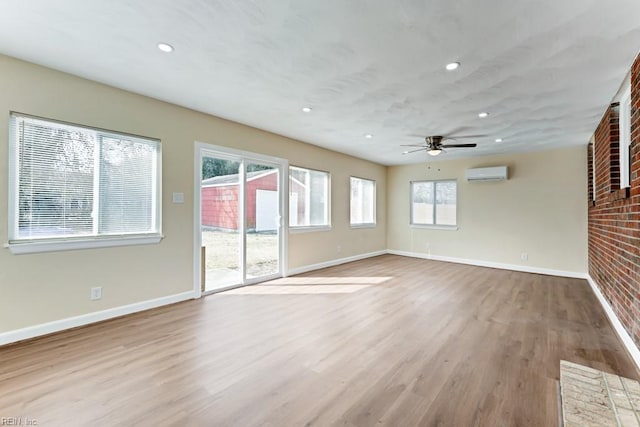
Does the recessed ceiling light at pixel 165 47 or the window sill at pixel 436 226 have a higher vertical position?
the recessed ceiling light at pixel 165 47

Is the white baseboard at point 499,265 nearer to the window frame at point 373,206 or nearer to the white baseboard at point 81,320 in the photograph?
the window frame at point 373,206

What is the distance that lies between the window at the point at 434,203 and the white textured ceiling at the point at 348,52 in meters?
3.27

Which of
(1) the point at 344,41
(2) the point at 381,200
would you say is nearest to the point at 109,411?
(1) the point at 344,41

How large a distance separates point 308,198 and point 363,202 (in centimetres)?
214

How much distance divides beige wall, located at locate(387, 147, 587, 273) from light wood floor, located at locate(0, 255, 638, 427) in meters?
2.02

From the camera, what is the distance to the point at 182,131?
3.84 metres

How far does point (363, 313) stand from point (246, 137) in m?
3.21

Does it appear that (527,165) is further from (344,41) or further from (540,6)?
(344,41)

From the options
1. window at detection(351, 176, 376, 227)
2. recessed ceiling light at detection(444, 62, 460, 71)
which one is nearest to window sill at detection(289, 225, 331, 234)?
window at detection(351, 176, 376, 227)

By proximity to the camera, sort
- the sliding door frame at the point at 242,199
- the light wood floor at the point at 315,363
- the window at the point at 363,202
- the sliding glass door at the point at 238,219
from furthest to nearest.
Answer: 1. the window at the point at 363,202
2. the sliding glass door at the point at 238,219
3. the sliding door frame at the point at 242,199
4. the light wood floor at the point at 315,363

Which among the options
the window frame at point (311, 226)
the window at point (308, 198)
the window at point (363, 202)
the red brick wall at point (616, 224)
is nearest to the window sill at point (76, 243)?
the window frame at point (311, 226)

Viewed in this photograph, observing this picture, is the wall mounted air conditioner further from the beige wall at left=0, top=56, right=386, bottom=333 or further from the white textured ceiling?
the beige wall at left=0, top=56, right=386, bottom=333

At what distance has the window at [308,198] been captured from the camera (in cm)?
553

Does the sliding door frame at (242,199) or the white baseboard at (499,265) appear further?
the white baseboard at (499,265)
